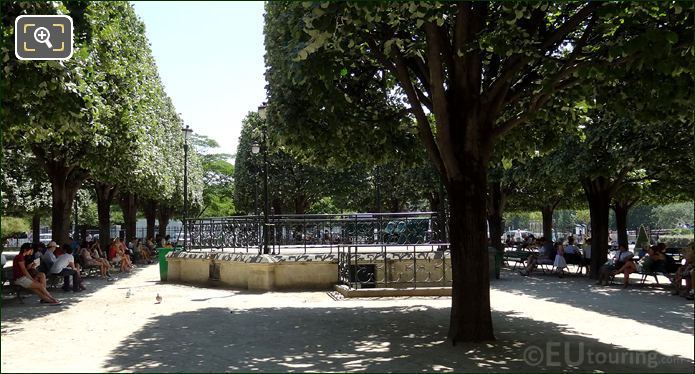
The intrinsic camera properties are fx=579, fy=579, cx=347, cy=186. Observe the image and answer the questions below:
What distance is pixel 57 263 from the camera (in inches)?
576

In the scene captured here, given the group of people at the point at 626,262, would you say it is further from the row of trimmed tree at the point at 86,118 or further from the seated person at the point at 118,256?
the seated person at the point at 118,256

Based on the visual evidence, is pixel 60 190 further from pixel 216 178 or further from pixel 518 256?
pixel 216 178

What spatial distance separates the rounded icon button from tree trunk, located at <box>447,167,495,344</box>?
2.09 ft

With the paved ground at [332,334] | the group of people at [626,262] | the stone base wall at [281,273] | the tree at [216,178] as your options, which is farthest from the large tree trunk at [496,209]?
the tree at [216,178]

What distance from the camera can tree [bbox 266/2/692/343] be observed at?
7172mm

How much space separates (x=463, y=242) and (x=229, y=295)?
7595 millimetres

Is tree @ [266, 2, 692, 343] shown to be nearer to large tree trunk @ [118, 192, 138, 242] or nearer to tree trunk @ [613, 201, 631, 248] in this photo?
tree trunk @ [613, 201, 631, 248]

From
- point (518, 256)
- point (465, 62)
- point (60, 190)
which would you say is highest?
point (465, 62)

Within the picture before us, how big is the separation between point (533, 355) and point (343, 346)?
99.8 inches

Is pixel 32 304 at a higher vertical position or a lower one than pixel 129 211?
lower

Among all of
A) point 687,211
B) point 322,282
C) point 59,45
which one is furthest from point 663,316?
point 687,211

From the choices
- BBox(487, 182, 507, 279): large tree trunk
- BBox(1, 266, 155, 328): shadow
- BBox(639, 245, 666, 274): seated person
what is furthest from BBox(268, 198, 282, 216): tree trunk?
BBox(639, 245, 666, 274): seated person

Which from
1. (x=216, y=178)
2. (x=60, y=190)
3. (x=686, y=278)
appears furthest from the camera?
(x=216, y=178)

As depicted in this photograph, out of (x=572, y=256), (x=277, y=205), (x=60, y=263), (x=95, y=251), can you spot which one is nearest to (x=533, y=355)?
(x=60, y=263)
